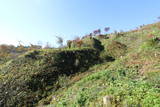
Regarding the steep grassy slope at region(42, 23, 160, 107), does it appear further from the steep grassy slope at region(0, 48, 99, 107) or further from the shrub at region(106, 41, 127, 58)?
the steep grassy slope at region(0, 48, 99, 107)

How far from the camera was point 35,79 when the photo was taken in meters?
19.5

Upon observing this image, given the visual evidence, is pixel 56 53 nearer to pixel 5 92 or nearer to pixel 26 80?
pixel 26 80

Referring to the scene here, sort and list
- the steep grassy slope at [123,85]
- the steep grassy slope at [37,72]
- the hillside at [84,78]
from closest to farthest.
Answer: the steep grassy slope at [123,85], the hillside at [84,78], the steep grassy slope at [37,72]

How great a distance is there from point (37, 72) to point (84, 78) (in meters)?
6.12

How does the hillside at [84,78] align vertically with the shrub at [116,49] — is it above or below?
below

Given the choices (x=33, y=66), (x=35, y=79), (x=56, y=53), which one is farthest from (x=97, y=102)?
(x=56, y=53)

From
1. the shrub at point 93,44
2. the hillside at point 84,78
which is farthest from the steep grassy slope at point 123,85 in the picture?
the shrub at point 93,44

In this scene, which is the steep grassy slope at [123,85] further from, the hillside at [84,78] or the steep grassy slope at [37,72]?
the steep grassy slope at [37,72]

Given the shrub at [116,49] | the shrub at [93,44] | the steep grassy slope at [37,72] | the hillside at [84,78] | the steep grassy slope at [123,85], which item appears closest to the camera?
the steep grassy slope at [123,85]

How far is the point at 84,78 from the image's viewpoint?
17.7m

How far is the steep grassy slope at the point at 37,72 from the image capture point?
17.1 metres

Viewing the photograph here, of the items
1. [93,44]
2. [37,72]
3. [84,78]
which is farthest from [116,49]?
[37,72]

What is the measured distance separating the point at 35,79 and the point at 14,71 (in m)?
3.39

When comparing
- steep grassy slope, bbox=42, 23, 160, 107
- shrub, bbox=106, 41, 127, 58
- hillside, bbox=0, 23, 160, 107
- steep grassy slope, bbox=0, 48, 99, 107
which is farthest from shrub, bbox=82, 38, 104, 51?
steep grassy slope, bbox=42, 23, 160, 107
